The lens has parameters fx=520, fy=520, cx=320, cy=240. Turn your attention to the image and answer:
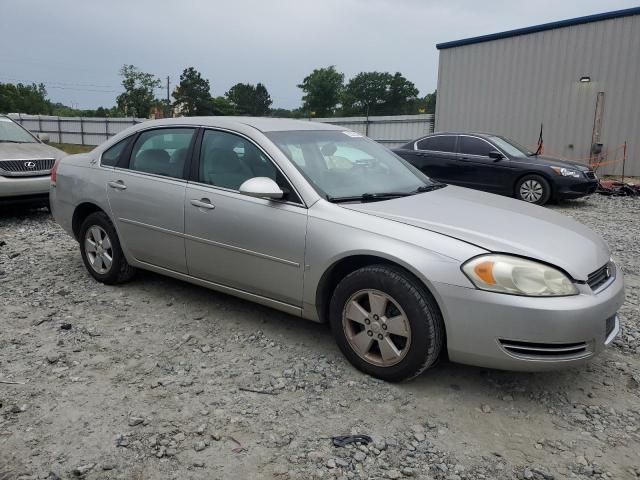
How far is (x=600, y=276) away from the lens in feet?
9.86

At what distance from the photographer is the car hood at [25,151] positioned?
7684 millimetres

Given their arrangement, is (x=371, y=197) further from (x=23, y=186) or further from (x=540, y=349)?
(x=23, y=186)

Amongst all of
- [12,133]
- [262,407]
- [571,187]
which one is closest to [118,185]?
[262,407]

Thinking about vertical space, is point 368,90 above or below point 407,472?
above

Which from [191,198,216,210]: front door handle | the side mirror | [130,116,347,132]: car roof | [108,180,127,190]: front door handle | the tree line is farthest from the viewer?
the tree line

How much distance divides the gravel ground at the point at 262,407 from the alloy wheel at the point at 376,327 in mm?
180

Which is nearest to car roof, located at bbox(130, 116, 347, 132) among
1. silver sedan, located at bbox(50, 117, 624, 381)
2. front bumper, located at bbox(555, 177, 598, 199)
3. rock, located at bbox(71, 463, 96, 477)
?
silver sedan, located at bbox(50, 117, 624, 381)

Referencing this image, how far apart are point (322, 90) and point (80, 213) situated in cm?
8623

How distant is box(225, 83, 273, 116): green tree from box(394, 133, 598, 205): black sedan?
3651 inches

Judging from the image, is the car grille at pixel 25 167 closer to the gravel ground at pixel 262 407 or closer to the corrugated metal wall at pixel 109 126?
the gravel ground at pixel 262 407

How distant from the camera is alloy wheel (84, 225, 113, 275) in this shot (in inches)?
184

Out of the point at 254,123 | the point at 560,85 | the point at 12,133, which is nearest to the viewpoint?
the point at 254,123

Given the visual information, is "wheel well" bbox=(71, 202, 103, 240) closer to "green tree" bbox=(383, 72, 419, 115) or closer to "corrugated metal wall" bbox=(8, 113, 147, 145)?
"corrugated metal wall" bbox=(8, 113, 147, 145)

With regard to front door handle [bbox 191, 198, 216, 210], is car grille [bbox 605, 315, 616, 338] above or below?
below
